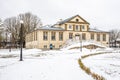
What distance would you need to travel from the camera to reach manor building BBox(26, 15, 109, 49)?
2101 inches

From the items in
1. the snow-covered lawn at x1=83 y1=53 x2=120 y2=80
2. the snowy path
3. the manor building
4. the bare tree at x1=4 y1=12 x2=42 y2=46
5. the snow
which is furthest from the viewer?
the bare tree at x1=4 y1=12 x2=42 y2=46

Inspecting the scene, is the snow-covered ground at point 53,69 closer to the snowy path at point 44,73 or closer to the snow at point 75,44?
the snowy path at point 44,73

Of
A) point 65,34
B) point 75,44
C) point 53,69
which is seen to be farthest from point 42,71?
point 65,34

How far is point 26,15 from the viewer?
7456cm

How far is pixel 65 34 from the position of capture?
56000 millimetres

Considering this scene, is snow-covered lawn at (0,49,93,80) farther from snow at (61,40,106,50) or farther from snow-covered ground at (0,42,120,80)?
snow at (61,40,106,50)

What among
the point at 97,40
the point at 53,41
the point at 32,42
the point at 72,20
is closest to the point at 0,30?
the point at 32,42

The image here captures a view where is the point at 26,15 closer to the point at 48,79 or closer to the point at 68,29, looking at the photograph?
the point at 68,29

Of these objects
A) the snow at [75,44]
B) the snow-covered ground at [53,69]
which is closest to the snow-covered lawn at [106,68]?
the snow-covered ground at [53,69]

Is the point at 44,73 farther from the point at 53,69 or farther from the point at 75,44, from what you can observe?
the point at 75,44

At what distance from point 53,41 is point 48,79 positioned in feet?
143

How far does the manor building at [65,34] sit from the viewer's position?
53375 millimetres

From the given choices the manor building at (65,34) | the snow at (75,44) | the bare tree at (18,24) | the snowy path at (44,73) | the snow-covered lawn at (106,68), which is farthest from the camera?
the bare tree at (18,24)

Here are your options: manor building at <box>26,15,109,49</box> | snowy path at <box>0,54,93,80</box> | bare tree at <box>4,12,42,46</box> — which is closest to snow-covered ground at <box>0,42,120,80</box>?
snowy path at <box>0,54,93,80</box>
